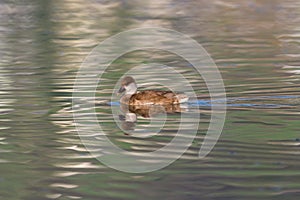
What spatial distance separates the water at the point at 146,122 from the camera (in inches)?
349

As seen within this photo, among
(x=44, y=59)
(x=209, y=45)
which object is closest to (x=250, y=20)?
(x=209, y=45)

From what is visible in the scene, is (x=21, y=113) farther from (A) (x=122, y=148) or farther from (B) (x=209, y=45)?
(B) (x=209, y=45)

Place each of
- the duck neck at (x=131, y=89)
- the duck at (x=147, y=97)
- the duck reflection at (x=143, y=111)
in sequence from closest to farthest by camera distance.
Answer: the duck reflection at (x=143, y=111) → the duck at (x=147, y=97) → the duck neck at (x=131, y=89)

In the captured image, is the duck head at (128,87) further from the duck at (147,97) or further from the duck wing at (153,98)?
the duck wing at (153,98)

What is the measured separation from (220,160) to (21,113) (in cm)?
401

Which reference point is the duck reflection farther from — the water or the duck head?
the duck head

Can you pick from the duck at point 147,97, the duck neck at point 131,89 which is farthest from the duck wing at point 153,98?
the duck neck at point 131,89

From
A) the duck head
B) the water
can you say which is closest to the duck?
the duck head

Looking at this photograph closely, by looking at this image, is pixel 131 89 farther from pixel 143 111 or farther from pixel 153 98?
pixel 143 111

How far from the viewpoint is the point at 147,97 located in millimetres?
13609

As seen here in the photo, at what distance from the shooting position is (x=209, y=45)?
70.6 ft

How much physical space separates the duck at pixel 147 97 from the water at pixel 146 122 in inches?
11.6

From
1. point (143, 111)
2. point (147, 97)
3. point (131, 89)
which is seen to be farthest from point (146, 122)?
point (131, 89)

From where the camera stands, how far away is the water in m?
8.87
